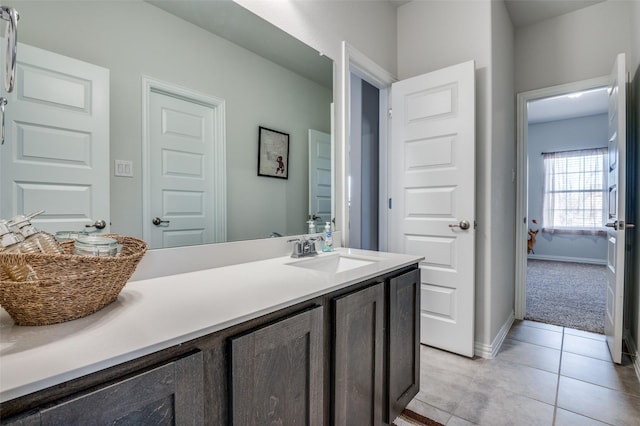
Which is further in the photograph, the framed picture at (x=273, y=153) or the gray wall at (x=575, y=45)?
the gray wall at (x=575, y=45)

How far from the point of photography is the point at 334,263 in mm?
1695

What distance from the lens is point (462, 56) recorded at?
2318 millimetres

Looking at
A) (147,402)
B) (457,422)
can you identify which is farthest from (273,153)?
(457,422)

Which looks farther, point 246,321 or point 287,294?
point 287,294

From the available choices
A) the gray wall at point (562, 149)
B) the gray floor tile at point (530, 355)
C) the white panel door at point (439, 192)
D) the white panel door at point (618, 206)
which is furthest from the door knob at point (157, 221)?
the gray wall at point (562, 149)

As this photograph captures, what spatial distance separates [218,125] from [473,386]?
6.53ft

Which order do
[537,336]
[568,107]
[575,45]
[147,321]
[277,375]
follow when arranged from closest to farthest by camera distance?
[147,321], [277,375], [537,336], [575,45], [568,107]

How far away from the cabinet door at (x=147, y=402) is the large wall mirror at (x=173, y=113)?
60 centimetres

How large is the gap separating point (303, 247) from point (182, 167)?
Result: 699 millimetres

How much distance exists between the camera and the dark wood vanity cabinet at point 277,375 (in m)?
0.54

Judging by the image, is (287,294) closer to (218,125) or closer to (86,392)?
(86,392)

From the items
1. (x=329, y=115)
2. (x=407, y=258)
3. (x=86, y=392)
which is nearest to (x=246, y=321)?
(x=86, y=392)

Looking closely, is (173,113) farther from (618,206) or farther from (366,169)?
(618,206)

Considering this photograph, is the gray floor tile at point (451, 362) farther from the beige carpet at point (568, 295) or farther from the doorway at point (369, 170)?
the beige carpet at point (568, 295)
